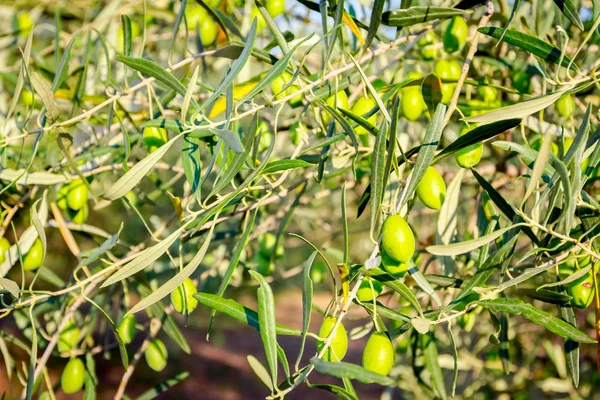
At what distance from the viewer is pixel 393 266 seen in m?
0.72

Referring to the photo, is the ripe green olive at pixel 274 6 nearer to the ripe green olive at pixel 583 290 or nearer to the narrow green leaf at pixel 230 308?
the narrow green leaf at pixel 230 308

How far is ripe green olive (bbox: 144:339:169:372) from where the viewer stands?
1.21m

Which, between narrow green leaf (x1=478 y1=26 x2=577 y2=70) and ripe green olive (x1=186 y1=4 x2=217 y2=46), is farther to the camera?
ripe green olive (x1=186 y1=4 x2=217 y2=46)

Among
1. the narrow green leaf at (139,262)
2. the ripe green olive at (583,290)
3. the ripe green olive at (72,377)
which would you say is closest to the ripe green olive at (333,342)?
the narrow green leaf at (139,262)

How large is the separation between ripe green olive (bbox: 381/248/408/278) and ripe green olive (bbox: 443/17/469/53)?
50 centimetres

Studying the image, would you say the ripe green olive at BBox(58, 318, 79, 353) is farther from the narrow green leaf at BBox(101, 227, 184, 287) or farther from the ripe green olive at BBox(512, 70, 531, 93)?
the ripe green olive at BBox(512, 70, 531, 93)

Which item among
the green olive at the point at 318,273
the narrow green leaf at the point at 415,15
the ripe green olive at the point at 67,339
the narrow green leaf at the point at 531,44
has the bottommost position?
the green olive at the point at 318,273

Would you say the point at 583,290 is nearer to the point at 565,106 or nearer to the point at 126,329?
the point at 565,106

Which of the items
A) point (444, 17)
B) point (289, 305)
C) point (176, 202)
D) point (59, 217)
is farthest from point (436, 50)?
point (289, 305)

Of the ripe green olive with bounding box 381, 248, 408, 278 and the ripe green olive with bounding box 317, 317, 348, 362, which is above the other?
the ripe green olive with bounding box 381, 248, 408, 278

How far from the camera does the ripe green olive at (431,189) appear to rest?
756 mm

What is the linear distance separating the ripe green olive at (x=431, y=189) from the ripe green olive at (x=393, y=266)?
0.10 meters

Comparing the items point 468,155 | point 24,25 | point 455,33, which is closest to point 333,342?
point 468,155

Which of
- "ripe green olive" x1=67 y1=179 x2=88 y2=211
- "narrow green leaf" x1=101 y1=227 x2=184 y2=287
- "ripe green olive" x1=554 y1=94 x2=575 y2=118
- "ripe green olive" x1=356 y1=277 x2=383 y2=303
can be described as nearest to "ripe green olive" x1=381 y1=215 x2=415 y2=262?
"ripe green olive" x1=356 y1=277 x2=383 y2=303
